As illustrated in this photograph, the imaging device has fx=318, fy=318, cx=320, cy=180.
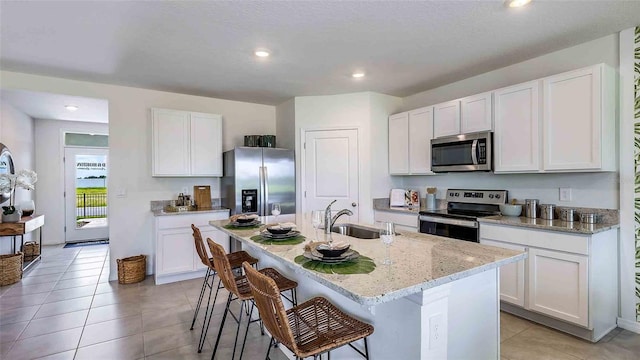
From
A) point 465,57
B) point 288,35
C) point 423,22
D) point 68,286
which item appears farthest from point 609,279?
point 68,286

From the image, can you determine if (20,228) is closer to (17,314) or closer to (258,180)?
(17,314)

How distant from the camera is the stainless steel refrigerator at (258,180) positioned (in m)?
4.18

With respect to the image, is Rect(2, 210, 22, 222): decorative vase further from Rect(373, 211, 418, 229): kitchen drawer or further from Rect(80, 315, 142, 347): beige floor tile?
Rect(373, 211, 418, 229): kitchen drawer

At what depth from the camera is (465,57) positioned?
3.18 meters

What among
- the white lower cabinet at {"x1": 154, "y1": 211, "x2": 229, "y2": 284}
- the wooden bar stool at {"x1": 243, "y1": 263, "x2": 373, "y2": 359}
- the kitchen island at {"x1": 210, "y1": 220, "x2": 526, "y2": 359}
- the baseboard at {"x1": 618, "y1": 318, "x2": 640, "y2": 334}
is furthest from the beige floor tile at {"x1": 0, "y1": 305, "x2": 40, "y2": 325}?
the baseboard at {"x1": 618, "y1": 318, "x2": 640, "y2": 334}

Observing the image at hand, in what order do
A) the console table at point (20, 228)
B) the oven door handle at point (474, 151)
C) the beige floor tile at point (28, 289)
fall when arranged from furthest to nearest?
the console table at point (20, 228), the beige floor tile at point (28, 289), the oven door handle at point (474, 151)

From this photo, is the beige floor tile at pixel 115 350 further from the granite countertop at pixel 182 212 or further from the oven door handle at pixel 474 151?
the oven door handle at pixel 474 151

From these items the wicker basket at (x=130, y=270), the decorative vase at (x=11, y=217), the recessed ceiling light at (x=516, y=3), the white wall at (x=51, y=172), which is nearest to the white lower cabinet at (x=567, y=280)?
the recessed ceiling light at (x=516, y=3)

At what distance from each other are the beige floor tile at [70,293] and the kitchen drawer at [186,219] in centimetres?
102

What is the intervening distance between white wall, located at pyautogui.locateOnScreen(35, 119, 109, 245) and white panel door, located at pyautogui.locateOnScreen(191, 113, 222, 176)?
345 centimetres

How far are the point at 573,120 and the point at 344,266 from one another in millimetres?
2518

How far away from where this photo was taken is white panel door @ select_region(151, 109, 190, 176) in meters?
4.09

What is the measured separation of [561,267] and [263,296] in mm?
2500

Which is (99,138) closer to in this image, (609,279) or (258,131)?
(258,131)
